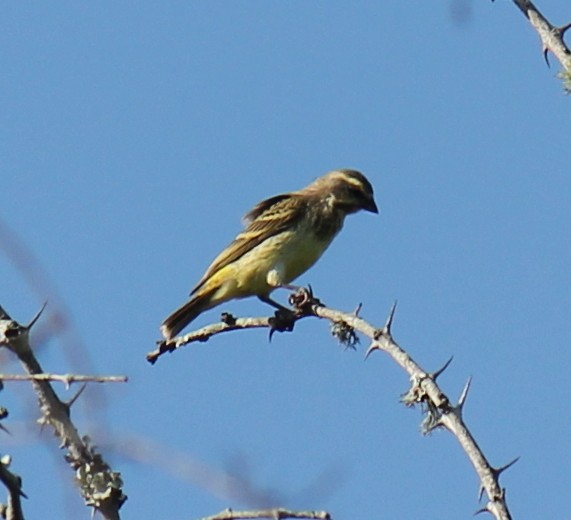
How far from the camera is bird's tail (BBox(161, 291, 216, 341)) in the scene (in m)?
9.38

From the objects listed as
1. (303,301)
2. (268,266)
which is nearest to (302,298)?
(303,301)

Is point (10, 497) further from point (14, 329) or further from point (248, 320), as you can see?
point (248, 320)

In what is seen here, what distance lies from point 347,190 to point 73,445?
7075mm

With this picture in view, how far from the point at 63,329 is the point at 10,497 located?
0.64m

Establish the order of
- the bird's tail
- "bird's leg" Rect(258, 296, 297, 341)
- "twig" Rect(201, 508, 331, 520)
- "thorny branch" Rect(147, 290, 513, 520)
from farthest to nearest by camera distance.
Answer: the bird's tail → "bird's leg" Rect(258, 296, 297, 341) → "thorny branch" Rect(147, 290, 513, 520) → "twig" Rect(201, 508, 331, 520)

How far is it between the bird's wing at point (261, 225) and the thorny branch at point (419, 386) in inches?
133

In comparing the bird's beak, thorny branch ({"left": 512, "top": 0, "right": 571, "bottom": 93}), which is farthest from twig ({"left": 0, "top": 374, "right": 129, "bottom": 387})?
the bird's beak

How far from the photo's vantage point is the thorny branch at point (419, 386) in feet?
11.9

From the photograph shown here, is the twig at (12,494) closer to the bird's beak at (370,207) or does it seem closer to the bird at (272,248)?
the bird at (272,248)

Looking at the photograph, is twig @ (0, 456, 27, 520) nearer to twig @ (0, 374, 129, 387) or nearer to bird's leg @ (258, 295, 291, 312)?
twig @ (0, 374, 129, 387)

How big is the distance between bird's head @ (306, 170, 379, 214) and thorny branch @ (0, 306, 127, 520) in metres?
6.62

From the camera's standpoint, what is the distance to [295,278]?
9727 millimetres

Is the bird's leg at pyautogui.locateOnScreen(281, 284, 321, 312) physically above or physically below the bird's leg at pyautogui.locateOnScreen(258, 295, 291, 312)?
below

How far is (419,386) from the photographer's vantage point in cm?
438
